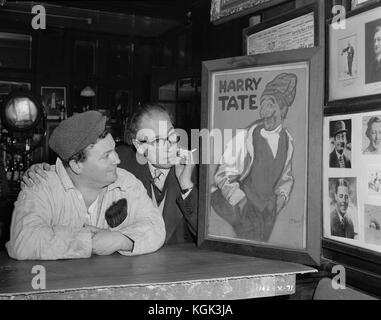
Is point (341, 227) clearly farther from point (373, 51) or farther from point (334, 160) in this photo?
point (373, 51)

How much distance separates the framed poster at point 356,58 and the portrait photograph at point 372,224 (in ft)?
1.06

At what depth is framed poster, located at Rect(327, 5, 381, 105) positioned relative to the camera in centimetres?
128

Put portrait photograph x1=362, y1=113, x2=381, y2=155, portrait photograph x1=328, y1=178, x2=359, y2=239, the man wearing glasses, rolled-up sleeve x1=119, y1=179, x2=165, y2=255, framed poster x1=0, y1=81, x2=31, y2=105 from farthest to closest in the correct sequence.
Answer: framed poster x1=0, y1=81, x2=31, y2=105, the man wearing glasses, rolled-up sleeve x1=119, y1=179, x2=165, y2=255, portrait photograph x1=328, y1=178, x2=359, y2=239, portrait photograph x1=362, y1=113, x2=381, y2=155

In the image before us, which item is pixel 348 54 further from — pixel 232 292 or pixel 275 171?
pixel 232 292

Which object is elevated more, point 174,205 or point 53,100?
point 53,100

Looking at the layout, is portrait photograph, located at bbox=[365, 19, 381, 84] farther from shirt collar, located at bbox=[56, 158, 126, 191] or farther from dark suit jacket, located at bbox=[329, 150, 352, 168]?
shirt collar, located at bbox=[56, 158, 126, 191]

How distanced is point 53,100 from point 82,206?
493 cm

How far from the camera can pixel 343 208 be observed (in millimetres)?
1410

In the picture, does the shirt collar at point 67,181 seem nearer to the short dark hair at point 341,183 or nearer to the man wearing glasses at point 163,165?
the man wearing glasses at point 163,165

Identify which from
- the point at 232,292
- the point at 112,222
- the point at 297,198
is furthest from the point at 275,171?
the point at 112,222

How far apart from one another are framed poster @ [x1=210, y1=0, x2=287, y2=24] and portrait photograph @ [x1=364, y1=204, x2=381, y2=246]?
31.2 inches

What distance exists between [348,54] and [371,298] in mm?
737

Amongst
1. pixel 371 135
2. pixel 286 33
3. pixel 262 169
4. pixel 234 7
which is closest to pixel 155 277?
pixel 262 169

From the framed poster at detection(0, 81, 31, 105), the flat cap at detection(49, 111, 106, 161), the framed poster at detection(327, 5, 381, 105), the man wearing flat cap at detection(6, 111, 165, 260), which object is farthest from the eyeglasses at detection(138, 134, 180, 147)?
the framed poster at detection(0, 81, 31, 105)
